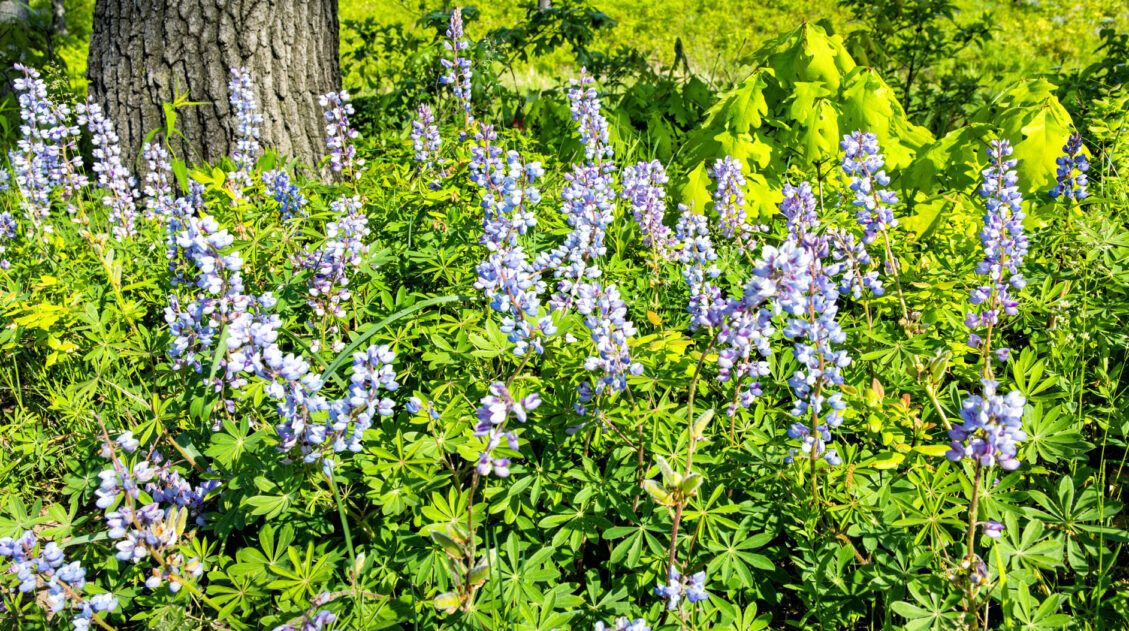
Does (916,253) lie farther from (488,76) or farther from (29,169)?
(29,169)

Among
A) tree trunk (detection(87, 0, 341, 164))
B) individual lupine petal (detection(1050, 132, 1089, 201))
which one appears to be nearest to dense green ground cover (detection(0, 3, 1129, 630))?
individual lupine petal (detection(1050, 132, 1089, 201))

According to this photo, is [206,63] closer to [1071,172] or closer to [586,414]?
[586,414]

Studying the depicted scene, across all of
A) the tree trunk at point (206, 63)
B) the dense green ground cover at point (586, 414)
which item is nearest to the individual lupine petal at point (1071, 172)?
the dense green ground cover at point (586, 414)

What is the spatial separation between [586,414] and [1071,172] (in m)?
1.89

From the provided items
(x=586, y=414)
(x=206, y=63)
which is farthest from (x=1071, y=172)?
(x=206, y=63)

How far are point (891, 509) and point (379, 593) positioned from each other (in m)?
1.27

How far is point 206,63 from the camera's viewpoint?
4449mm

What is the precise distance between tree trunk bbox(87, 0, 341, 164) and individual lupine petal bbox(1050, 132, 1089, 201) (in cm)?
365

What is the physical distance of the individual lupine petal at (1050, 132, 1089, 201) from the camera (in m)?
2.71

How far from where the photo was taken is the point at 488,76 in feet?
15.6

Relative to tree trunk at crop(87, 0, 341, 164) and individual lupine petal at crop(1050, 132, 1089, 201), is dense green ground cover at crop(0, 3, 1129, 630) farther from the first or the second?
tree trunk at crop(87, 0, 341, 164)

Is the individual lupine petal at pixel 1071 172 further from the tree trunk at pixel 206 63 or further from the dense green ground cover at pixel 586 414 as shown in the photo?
the tree trunk at pixel 206 63

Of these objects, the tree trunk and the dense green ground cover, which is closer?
the dense green ground cover

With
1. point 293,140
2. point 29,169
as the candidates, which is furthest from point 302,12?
point 29,169
